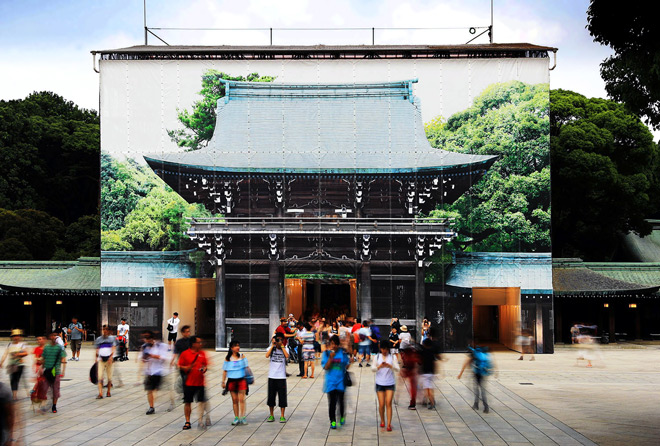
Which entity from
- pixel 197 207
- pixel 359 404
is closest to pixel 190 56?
pixel 197 207

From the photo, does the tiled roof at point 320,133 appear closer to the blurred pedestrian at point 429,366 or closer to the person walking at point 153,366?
the blurred pedestrian at point 429,366

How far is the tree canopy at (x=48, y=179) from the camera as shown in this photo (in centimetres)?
4728

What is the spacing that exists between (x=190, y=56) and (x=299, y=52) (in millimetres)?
4435

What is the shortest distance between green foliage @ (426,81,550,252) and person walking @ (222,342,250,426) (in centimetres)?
1624

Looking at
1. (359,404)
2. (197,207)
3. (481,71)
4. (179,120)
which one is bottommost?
(359,404)

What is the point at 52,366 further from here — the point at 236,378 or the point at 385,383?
the point at 385,383

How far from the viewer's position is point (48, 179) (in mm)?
53906

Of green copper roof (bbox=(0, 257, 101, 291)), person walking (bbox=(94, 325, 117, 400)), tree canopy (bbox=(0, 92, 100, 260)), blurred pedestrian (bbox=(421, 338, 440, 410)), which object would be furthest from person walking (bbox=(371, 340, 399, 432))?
tree canopy (bbox=(0, 92, 100, 260))

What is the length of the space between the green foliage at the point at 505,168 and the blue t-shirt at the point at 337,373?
621 inches

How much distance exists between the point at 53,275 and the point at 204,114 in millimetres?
11913

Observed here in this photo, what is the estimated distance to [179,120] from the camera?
28359mm

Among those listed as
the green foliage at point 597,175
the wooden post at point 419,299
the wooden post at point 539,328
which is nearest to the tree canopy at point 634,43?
the wooden post at point 419,299

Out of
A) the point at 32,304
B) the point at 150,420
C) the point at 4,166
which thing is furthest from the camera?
the point at 4,166

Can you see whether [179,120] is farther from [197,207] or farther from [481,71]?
[481,71]
